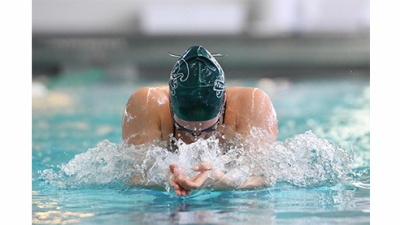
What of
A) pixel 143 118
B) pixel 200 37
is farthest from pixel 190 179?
pixel 200 37

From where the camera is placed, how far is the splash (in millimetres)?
3020

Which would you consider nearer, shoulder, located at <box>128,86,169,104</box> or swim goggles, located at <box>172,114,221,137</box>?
swim goggles, located at <box>172,114,221,137</box>

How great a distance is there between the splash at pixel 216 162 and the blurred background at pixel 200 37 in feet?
16.6

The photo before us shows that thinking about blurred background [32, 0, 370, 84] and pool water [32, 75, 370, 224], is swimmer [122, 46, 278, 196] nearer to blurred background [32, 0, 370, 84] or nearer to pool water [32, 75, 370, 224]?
pool water [32, 75, 370, 224]

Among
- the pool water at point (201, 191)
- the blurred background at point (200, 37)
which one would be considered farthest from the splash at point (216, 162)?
the blurred background at point (200, 37)

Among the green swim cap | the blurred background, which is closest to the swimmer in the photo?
the green swim cap

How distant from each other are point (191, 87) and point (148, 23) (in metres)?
5.89

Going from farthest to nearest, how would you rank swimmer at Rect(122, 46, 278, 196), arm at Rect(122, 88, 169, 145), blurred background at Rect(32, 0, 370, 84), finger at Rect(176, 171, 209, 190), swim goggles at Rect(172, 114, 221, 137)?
blurred background at Rect(32, 0, 370, 84) < arm at Rect(122, 88, 169, 145) < swim goggles at Rect(172, 114, 221, 137) < swimmer at Rect(122, 46, 278, 196) < finger at Rect(176, 171, 209, 190)

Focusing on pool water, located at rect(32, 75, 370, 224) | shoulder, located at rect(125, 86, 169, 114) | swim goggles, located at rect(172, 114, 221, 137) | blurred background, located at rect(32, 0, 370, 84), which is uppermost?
blurred background, located at rect(32, 0, 370, 84)

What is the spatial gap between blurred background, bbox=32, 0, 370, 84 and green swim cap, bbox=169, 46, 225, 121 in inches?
213
